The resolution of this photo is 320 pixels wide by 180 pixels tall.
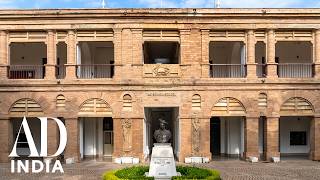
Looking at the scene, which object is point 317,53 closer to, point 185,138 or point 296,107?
point 296,107

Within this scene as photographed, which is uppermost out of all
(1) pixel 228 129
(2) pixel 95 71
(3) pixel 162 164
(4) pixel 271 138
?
(2) pixel 95 71

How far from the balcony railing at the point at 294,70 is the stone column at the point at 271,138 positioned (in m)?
3.62

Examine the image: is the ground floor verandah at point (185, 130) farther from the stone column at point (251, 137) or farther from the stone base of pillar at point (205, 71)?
the stone base of pillar at point (205, 71)

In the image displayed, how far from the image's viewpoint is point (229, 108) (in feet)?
82.8

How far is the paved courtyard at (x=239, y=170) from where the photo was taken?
19750mm

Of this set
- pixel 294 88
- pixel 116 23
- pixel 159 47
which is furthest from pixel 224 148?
pixel 116 23

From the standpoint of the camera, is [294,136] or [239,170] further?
[294,136]

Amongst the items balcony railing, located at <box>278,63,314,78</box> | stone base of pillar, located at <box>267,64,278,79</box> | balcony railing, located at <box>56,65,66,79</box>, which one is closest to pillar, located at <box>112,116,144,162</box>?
balcony railing, located at <box>56,65,66,79</box>

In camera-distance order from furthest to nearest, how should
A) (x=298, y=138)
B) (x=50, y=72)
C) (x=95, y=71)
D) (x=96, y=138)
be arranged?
(x=298, y=138) < (x=96, y=138) < (x=95, y=71) < (x=50, y=72)

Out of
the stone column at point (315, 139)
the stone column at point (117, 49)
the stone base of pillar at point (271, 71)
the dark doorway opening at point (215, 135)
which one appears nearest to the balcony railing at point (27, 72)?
the stone column at point (117, 49)

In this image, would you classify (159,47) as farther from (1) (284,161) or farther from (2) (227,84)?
(1) (284,161)

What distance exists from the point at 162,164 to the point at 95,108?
871 cm

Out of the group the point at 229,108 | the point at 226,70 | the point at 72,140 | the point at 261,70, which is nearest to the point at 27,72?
the point at 72,140

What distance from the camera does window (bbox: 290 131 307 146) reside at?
29422 millimetres
